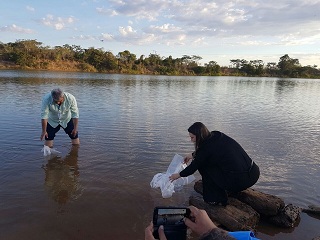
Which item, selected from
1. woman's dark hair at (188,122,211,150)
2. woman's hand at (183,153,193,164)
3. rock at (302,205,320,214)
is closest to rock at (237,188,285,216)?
rock at (302,205,320,214)

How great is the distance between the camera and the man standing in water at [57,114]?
6.16 m

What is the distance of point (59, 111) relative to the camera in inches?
253

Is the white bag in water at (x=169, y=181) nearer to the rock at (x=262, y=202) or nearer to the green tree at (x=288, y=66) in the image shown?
the rock at (x=262, y=202)

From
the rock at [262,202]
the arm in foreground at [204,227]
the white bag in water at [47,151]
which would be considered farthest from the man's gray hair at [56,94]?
the arm in foreground at [204,227]

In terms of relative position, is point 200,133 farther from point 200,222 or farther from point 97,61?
point 97,61

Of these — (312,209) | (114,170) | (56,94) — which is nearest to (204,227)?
(312,209)

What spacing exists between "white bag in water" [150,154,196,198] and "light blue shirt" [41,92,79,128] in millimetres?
2701

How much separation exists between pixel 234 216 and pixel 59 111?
14.3 ft

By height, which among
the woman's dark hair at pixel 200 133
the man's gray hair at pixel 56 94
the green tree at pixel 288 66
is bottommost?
the woman's dark hair at pixel 200 133

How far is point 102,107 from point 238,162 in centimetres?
1032

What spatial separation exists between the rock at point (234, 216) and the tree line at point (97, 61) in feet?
189

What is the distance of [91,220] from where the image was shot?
4.05 metres

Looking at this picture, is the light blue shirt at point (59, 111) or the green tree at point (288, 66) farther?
the green tree at point (288, 66)

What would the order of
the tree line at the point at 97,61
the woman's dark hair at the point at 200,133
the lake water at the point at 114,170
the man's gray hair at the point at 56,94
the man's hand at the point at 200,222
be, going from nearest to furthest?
the man's hand at the point at 200,222
the woman's dark hair at the point at 200,133
the lake water at the point at 114,170
the man's gray hair at the point at 56,94
the tree line at the point at 97,61
